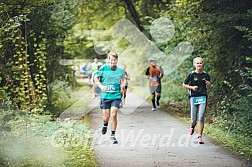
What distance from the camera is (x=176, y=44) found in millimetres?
21859

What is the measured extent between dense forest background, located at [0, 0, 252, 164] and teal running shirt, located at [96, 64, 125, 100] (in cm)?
189

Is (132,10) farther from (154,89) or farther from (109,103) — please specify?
(109,103)

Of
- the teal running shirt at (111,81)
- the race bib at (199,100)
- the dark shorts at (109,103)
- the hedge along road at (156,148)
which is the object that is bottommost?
the hedge along road at (156,148)

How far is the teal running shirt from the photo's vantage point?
35.4ft

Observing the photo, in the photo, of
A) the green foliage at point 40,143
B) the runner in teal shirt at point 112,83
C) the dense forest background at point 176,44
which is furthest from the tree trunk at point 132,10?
the runner in teal shirt at point 112,83

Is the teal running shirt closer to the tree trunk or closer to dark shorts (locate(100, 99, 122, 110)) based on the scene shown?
A: dark shorts (locate(100, 99, 122, 110))

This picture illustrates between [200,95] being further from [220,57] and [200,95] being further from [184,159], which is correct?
[220,57]

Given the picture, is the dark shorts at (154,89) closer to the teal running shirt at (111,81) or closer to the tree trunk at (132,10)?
the teal running shirt at (111,81)

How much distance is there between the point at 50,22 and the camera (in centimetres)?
1659

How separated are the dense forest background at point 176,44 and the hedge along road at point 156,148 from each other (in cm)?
144

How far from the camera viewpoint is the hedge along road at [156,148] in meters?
8.73

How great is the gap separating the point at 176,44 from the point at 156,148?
12223 millimetres

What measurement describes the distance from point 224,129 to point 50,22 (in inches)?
291

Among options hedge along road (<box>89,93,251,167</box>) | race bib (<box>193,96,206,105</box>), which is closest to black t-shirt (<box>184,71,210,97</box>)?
race bib (<box>193,96,206,105</box>)
